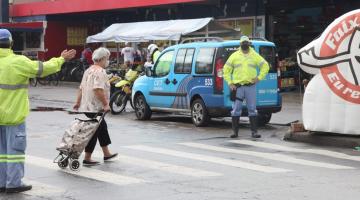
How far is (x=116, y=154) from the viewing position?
32.9ft

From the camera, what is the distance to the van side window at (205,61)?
14188 millimetres

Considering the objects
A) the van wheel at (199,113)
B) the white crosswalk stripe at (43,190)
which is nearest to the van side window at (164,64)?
the van wheel at (199,113)

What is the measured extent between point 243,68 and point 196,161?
327cm

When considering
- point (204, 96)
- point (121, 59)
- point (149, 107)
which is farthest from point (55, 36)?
point (204, 96)

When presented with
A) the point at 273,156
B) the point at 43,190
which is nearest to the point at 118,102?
the point at 273,156

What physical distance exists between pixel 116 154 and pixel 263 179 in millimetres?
2672

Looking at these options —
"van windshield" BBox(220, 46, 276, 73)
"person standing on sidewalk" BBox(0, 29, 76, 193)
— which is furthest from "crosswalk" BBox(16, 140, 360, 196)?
"van windshield" BBox(220, 46, 276, 73)

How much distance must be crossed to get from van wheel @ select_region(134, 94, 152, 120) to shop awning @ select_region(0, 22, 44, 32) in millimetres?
19172

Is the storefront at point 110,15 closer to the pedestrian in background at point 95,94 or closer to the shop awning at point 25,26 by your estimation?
the shop awning at point 25,26

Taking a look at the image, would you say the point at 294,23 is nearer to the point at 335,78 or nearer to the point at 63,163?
the point at 335,78

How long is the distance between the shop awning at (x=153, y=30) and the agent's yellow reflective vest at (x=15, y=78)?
17.2m

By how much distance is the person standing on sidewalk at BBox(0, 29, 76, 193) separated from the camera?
7.55 metres

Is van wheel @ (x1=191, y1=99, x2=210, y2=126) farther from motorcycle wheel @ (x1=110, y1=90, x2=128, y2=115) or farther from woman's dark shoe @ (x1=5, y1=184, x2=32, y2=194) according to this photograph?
woman's dark shoe @ (x1=5, y1=184, x2=32, y2=194)

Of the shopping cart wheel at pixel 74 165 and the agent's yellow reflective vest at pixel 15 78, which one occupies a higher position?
the agent's yellow reflective vest at pixel 15 78
